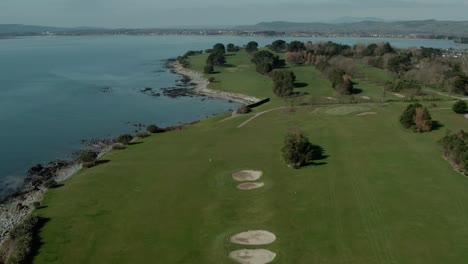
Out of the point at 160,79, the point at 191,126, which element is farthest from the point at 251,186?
the point at 160,79

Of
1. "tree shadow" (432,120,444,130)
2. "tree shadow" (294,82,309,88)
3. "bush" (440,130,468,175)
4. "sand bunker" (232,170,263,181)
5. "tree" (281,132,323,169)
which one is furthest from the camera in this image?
"tree shadow" (294,82,309,88)

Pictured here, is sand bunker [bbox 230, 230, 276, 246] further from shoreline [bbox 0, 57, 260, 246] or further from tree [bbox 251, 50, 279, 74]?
tree [bbox 251, 50, 279, 74]

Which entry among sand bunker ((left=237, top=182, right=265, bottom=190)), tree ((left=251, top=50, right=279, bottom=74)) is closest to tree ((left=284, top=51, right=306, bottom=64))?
tree ((left=251, top=50, right=279, bottom=74))

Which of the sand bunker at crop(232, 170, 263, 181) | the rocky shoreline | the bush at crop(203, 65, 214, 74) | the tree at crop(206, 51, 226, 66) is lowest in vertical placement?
the rocky shoreline

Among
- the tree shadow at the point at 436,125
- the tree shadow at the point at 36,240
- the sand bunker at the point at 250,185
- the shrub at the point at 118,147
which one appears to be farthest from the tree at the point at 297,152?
the tree shadow at the point at 36,240

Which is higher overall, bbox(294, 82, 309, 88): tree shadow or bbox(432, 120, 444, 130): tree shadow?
bbox(294, 82, 309, 88): tree shadow

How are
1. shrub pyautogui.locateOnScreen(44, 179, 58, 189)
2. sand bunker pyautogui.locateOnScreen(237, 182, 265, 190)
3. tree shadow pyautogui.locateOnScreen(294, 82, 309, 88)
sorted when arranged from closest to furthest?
sand bunker pyautogui.locateOnScreen(237, 182, 265, 190)
shrub pyautogui.locateOnScreen(44, 179, 58, 189)
tree shadow pyautogui.locateOnScreen(294, 82, 309, 88)

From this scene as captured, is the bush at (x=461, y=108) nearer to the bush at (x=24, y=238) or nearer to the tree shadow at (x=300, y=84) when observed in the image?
the tree shadow at (x=300, y=84)
